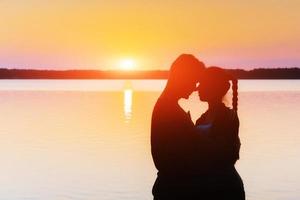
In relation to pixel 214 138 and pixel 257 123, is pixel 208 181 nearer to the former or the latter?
pixel 214 138

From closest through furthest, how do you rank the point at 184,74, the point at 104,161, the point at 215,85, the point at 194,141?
the point at 194,141 < the point at 184,74 < the point at 215,85 < the point at 104,161

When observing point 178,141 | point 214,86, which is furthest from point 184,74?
point 178,141

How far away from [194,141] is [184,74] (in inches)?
18.5

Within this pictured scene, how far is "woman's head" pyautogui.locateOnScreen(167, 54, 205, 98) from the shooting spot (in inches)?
188

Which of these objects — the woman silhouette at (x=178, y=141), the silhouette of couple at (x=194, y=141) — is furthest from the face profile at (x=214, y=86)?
the woman silhouette at (x=178, y=141)

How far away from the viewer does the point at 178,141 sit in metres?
4.66

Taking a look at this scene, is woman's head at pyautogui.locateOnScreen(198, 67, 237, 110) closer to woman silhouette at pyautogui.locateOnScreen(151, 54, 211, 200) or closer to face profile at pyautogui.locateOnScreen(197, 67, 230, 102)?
face profile at pyautogui.locateOnScreen(197, 67, 230, 102)

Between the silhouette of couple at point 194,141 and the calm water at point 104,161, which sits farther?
the calm water at point 104,161

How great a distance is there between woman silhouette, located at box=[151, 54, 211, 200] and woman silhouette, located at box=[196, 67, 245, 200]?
0.10 metres

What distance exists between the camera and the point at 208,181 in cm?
479

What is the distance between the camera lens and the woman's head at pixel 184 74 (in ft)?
15.7

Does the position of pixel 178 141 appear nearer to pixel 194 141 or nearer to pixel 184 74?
pixel 194 141

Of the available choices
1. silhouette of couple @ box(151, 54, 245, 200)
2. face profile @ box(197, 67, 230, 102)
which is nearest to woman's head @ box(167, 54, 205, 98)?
silhouette of couple @ box(151, 54, 245, 200)

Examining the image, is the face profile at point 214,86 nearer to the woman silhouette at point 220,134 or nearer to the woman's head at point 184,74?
the woman silhouette at point 220,134
